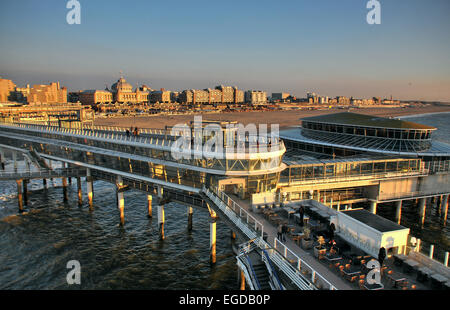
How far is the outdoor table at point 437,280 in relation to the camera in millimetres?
15970

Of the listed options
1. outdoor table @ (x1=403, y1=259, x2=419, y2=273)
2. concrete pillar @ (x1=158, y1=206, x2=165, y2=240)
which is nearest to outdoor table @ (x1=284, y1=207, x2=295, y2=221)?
outdoor table @ (x1=403, y1=259, x2=419, y2=273)

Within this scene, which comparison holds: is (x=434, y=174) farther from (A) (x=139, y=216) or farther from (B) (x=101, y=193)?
(B) (x=101, y=193)

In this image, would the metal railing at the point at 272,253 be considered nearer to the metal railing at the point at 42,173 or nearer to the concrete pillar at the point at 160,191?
the concrete pillar at the point at 160,191

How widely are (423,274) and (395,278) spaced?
1.34 m

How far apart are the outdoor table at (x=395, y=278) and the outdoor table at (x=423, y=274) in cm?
76

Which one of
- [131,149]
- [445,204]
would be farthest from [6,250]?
[445,204]

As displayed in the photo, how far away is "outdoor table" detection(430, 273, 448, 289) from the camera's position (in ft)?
52.4

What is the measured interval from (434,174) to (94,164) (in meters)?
44.1

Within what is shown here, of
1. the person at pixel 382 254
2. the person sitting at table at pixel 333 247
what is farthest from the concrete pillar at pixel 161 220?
the person at pixel 382 254

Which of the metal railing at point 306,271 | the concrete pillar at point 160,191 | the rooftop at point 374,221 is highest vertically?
the rooftop at point 374,221

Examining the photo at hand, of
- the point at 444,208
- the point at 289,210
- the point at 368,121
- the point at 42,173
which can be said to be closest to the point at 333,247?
the point at 289,210

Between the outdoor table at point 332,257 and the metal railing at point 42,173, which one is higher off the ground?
the outdoor table at point 332,257

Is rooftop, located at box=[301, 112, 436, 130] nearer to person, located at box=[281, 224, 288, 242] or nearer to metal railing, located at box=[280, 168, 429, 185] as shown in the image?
metal railing, located at box=[280, 168, 429, 185]

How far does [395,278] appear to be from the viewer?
16.8 meters
